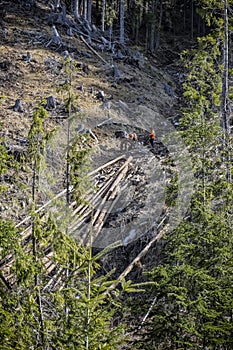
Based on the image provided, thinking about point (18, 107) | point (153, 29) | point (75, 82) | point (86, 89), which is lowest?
point (18, 107)

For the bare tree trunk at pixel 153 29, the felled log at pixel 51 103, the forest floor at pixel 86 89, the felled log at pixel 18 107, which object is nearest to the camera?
the forest floor at pixel 86 89

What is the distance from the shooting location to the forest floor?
45.7ft

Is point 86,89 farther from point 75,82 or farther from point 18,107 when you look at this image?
point 18,107

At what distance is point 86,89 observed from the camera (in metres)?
18.7

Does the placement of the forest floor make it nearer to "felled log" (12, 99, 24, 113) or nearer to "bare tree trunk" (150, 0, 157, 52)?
Answer: "felled log" (12, 99, 24, 113)

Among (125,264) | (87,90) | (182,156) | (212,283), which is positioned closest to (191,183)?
(182,156)

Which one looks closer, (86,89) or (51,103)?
(51,103)

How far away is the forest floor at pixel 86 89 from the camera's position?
13.9 metres

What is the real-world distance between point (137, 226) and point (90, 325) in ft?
19.6

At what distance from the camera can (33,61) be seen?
19562 millimetres

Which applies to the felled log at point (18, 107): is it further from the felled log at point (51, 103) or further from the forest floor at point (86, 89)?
the felled log at point (51, 103)

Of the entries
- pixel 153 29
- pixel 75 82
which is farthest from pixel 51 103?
pixel 153 29

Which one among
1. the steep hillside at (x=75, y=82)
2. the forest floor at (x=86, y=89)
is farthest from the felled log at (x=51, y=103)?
the forest floor at (x=86, y=89)

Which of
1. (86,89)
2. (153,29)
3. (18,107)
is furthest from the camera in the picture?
(153,29)
